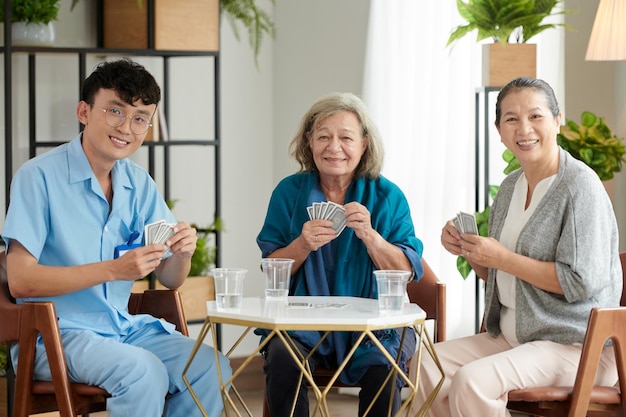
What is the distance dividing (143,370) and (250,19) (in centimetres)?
275

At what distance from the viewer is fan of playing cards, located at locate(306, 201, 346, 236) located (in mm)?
3074

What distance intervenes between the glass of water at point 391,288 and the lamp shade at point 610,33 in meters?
1.81

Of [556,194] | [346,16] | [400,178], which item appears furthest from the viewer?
[346,16]

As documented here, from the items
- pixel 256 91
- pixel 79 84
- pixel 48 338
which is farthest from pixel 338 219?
pixel 256 91

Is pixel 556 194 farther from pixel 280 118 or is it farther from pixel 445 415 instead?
pixel 280 118

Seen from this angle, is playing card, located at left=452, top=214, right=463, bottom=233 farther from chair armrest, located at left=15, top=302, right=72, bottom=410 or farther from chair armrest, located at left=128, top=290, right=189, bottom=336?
chair armrest, located at left=15, top=302, right=72, bottom=410

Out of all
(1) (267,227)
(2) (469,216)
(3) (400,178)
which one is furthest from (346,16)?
(2) (469,216)

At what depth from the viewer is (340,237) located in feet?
10.9

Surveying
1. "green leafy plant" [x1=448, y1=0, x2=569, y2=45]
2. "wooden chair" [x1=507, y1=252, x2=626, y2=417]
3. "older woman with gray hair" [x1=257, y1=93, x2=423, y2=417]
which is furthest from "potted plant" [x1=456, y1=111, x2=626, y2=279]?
"wooden chair" [x1=507, y1=252, x2=626, y2=417]

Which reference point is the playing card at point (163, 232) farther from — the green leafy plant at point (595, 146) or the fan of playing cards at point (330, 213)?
the green leafy plant at point (595, 146)

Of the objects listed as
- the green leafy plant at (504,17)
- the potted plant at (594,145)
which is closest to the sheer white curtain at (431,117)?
the green leafy plant at (504,17)

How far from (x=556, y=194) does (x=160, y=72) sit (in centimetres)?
280

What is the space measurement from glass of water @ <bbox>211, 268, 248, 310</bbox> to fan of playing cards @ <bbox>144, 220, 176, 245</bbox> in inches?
10.4

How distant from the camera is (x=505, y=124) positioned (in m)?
3.07
